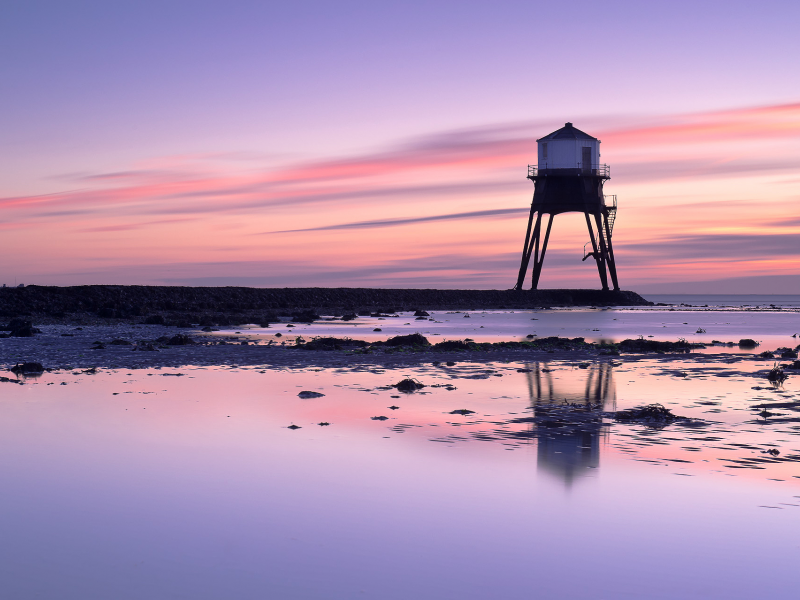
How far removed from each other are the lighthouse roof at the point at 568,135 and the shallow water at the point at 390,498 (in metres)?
58.5

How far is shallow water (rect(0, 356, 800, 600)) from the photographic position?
6.01m

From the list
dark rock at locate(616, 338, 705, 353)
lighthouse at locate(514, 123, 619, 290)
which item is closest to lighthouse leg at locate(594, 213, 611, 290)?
lighthouse at locate(514, 123, 619, 290)

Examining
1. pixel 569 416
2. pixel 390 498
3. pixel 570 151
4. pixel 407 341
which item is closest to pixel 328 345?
pixel 407 341

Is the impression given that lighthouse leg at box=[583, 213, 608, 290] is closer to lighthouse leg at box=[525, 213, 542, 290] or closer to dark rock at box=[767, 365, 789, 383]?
lighthouse leg at box=[525, 213, 542, 290]

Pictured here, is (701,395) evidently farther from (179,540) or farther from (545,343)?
(545,343)

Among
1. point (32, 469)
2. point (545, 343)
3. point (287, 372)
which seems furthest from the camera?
point (545, 343)

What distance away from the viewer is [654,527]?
287 inches

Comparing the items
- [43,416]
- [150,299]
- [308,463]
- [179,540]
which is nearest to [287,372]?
[43,416]

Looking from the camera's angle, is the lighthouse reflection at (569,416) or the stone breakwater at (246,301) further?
the stone breakwater at (246,301)

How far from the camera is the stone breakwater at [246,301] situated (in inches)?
1897

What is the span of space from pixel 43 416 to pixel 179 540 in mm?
7503

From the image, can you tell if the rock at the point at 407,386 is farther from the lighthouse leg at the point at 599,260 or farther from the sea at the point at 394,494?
the lighthouse leg at the point at 599,260

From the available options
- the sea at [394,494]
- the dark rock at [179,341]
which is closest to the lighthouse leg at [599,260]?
the dark rock at [179,341]

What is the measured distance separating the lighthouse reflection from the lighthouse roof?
5287cm
